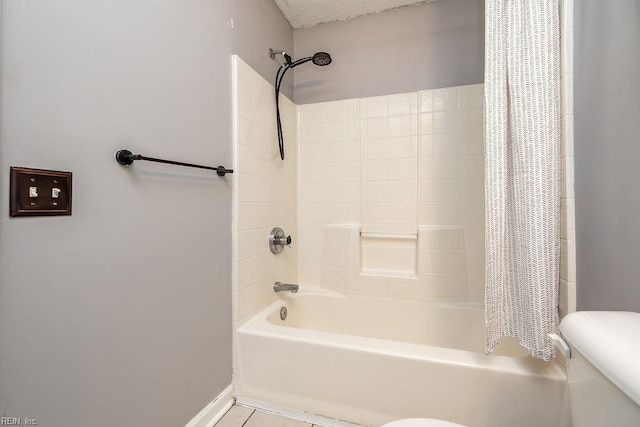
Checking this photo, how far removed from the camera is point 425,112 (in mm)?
1745

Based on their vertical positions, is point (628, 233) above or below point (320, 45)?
below

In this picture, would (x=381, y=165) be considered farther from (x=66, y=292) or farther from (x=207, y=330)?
(x=66, y=292)

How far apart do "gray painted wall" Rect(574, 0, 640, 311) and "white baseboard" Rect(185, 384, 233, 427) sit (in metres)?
1.47

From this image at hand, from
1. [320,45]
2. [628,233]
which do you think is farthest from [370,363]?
[320,45]

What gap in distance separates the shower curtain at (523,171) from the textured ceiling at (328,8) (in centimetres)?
92

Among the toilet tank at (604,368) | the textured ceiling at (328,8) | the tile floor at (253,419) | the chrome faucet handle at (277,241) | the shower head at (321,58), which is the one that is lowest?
the tile floor at (253,419)

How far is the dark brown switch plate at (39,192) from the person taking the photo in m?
0.60

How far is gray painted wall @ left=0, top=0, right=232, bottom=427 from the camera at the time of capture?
0.62 metres

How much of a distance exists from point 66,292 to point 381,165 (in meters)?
1.66

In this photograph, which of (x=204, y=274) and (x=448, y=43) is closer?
(x=204, y=274)

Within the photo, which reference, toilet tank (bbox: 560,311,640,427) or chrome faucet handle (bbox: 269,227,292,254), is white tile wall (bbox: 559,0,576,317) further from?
chrome faucet handle (bbox: 269,227,292,254)

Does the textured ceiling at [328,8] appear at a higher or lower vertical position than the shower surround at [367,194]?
higher

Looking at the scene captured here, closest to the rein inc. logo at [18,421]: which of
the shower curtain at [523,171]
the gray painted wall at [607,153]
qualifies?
the shower curtain at [523,171]

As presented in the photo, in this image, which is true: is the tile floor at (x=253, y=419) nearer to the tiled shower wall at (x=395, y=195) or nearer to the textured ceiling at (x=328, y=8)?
the tiled shower wall at (x=395, y=195)
